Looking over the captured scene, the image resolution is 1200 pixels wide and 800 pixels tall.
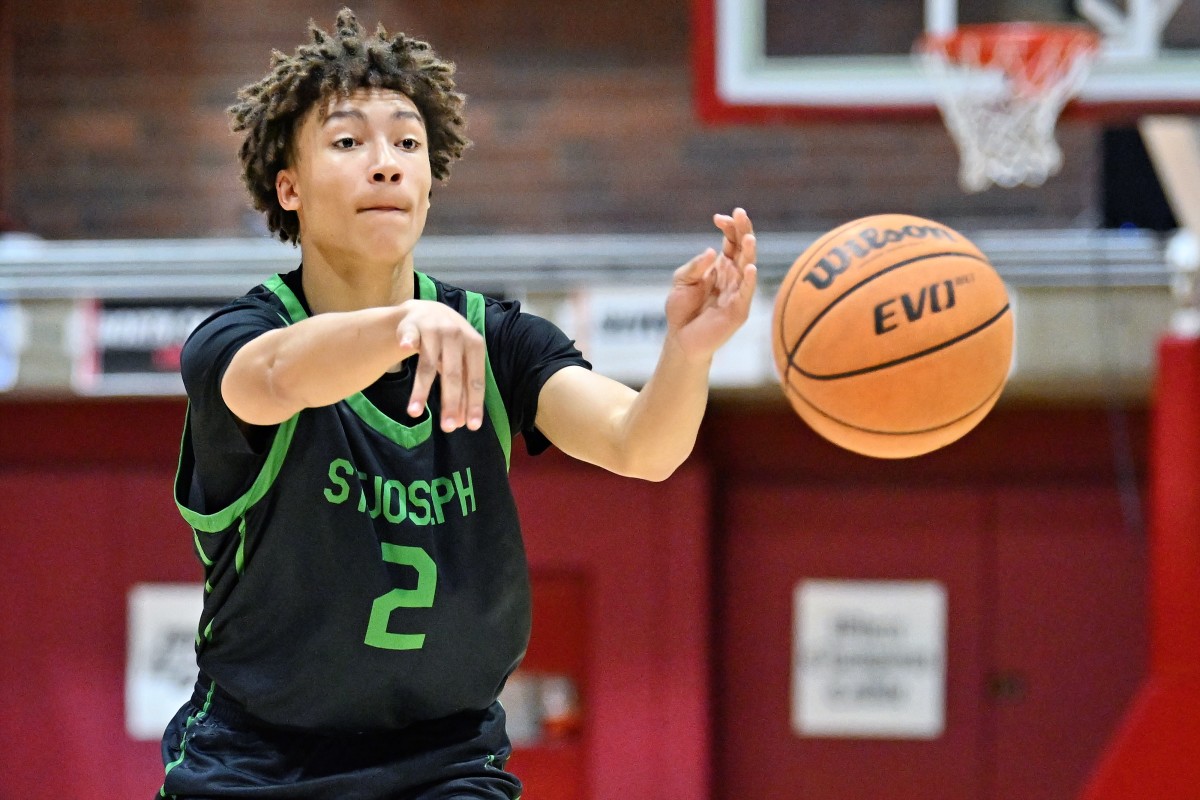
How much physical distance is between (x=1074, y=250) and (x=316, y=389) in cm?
456

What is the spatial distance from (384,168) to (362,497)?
1.74 feet

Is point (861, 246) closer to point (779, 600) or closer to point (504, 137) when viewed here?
point (779, 600)

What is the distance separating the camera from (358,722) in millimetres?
2273

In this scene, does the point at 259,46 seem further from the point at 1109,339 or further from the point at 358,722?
the point at 358,722

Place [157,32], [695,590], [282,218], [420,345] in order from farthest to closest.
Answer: [157,32] → [695,590] → [282,218] → [420,345]

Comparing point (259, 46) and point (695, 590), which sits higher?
point (259, 46)

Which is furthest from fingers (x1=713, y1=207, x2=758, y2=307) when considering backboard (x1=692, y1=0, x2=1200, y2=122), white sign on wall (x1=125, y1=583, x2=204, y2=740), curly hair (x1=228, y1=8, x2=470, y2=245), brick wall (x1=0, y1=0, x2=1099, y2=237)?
brick wall (x1=0, y1=0, x2=1099, y2=237)

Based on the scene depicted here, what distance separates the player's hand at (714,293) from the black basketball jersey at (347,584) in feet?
1.50

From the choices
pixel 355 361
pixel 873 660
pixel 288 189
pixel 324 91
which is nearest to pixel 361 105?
pixel 324 91

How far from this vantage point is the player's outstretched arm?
1887 mm

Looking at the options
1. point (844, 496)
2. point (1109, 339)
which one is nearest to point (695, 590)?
point (844, 496)

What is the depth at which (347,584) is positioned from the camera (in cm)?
228

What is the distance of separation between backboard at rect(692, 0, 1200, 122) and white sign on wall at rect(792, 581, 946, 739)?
265cm

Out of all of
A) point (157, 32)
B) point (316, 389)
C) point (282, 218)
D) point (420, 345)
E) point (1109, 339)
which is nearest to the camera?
point (420, 345)
